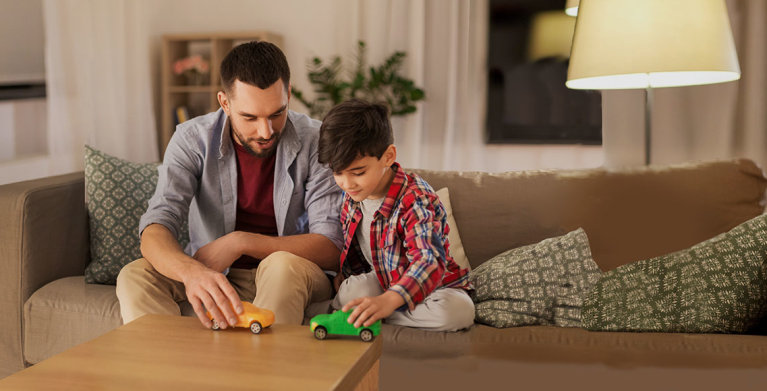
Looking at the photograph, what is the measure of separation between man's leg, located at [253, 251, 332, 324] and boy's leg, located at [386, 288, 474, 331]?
0.25 m

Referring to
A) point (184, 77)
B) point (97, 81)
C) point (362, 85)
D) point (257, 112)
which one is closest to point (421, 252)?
point (257, 112)

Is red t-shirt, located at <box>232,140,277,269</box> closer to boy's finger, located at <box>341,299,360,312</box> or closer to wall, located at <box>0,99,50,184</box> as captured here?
boy's finger, located at <box>341,299,360,312</box>

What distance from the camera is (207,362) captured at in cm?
102

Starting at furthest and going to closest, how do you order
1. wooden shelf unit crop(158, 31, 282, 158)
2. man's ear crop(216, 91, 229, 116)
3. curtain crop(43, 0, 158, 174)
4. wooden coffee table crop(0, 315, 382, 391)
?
wooden shelf unit crop(158, 31, 282, 158)
curtain crop(43, 0, 158, 174)
man's ear crop(216, 91, 229, 116)
wooden coffee table crop(0, 315, 382, 391)

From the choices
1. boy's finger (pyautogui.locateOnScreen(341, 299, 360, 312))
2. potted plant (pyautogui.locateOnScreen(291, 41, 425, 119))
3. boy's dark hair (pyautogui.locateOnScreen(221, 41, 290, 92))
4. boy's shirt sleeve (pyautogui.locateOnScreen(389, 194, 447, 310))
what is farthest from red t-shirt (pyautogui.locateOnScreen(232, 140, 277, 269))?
potted plant (pyautogui.locateOnScreen(291, 41, 425, 119))

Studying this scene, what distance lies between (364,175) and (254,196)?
0.42 m

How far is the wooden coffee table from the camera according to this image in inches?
37.1

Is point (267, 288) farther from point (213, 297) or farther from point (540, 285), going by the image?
point (540, 285)

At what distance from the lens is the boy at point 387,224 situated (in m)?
1.51

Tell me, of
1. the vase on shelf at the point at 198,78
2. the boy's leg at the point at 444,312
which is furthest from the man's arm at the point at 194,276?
the vase on shelf at the point at 198,78

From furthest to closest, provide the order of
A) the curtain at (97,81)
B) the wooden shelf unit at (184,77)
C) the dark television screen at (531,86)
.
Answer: the wooden shelf unit at (184,77)
the dark television screen at (531,86)
the curtain at (97,81)

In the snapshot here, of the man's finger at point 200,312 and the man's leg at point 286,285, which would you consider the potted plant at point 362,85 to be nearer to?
the man's leg at point 286,285

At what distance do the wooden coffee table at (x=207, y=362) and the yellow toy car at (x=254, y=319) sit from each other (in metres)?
0.01

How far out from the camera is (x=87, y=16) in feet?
11.0
